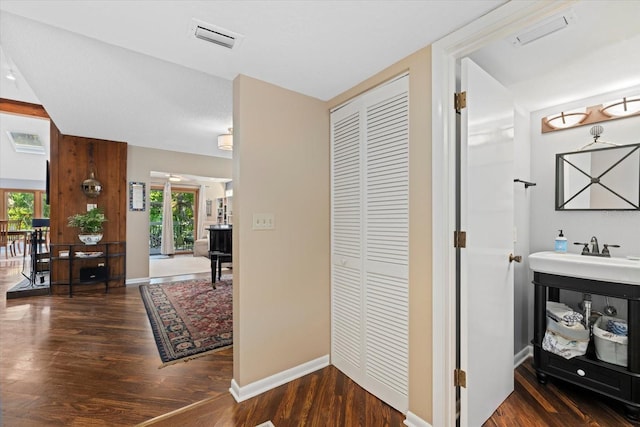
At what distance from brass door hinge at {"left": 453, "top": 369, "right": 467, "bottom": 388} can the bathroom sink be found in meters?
1.17

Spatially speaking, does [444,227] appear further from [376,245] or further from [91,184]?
[91,184]

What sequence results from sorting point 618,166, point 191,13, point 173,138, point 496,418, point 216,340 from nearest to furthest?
point 191,13 < point 496,418 < point 618,166 < point 216,340 < point 173,138

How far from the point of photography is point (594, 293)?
6.26 feet

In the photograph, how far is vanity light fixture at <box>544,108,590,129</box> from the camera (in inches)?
93.4

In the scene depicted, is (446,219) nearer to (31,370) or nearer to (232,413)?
(232,413)

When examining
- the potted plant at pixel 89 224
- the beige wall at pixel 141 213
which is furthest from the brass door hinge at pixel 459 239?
the potted plant at pixel 89 224

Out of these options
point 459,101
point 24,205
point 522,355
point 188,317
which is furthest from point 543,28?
point 24,205

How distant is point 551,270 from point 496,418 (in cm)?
112

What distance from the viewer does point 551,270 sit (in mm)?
→ 2113

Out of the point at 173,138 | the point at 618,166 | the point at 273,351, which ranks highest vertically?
the point at 173,138

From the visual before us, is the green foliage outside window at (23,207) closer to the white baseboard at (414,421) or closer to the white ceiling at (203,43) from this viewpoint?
the white ceiling at (203,43)

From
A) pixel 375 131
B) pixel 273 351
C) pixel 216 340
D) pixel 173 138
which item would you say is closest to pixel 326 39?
pixel 375 131

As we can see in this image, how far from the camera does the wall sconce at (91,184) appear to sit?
15.6 ft

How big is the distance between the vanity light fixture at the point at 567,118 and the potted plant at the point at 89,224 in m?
6.14
